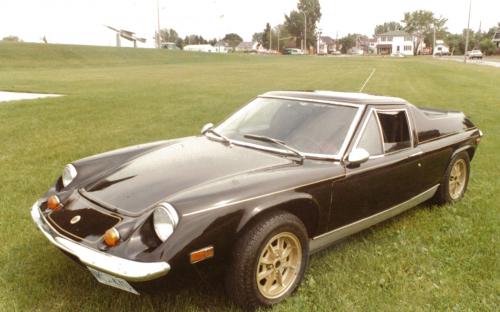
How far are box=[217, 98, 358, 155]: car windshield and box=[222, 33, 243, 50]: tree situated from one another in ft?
417

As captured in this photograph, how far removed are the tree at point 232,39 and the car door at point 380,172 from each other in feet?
417

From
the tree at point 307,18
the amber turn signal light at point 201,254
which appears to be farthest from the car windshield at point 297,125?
the tree at point 307,18

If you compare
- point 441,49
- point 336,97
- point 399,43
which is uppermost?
point 399,43

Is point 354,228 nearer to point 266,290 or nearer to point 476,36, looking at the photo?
point 266,290

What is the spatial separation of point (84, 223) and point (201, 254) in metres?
0.87

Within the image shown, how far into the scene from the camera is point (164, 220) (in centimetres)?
268

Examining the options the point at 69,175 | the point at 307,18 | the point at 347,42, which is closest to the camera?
the point at 69,175

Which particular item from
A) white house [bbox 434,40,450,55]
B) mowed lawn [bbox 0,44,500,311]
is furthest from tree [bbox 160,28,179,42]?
mowed lawn [bbox 0,44,500,311]

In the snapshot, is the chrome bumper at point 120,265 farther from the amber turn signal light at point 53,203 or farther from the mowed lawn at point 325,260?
the amber turn signal light at point 53,203

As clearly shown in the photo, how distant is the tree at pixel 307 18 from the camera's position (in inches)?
4441

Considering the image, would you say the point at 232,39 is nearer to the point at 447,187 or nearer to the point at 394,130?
the point at 447,187

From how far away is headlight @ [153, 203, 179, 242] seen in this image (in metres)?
2.63

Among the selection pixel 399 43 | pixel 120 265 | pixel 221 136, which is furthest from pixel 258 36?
pixel 120 265

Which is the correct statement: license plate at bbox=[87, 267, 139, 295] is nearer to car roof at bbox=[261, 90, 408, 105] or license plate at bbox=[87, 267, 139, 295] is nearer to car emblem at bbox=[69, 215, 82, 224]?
car emblem at bbox=[69, 215, 82, 224]
